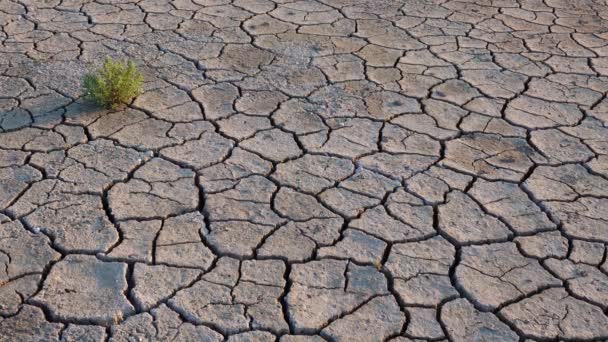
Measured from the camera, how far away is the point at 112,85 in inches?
189

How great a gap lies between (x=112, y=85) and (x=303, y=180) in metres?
1.40

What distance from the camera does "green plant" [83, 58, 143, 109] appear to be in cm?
476

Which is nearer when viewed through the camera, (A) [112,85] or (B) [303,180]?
(B) [303,180]

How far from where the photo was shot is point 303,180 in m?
4.17

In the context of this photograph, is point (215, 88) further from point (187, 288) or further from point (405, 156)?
point (187, 288)

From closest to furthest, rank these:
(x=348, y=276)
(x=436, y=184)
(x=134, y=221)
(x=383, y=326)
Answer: (x=383, y=326), (x=348, y=276), (x=134, y=221), (x=436, y=184)

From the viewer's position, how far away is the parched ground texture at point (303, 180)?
3.28m

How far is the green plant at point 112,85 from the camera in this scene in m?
4.76

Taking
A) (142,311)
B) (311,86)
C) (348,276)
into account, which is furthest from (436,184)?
(142,311)

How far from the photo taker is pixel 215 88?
516cm

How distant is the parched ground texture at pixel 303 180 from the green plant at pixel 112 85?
8cm

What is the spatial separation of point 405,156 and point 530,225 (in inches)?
33.6

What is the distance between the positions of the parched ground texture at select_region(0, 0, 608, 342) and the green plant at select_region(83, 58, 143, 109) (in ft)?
0.26

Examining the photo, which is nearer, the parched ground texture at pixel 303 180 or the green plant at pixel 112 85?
the parched ground texture at pixel 303 180
